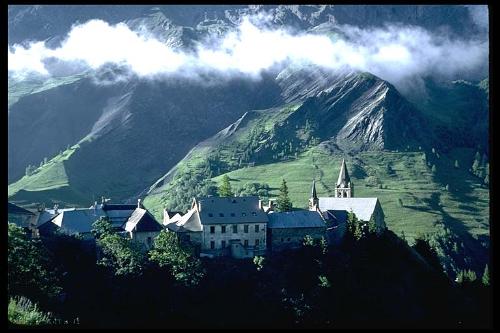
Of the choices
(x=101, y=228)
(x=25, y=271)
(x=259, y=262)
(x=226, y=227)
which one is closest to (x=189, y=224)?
(x=226, y=227)

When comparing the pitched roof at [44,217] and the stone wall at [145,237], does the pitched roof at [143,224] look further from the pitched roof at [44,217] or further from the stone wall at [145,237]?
the pitched roof at [44,217]

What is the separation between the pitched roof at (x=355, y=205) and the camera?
111m

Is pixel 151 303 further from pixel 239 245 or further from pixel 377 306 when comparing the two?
pixel 377 306

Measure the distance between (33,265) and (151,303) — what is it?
17.7 metres

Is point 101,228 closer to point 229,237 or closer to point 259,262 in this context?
point 229,237

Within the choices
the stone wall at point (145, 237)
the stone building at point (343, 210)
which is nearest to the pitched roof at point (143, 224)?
the stone wall at point (145, 237)

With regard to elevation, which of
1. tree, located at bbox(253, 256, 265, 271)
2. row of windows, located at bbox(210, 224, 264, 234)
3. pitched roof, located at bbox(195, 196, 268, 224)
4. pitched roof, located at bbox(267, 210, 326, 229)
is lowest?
tree, located at bbox(253, 256, 265, 271)

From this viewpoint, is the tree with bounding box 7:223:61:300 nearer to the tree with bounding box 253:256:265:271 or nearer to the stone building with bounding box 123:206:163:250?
the stone building with bounding box 123:206:163:250

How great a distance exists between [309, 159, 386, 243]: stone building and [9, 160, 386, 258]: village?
82 cm

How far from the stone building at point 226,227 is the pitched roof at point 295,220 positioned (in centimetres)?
153

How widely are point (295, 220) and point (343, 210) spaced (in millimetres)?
21650

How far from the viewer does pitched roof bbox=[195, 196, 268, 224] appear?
83688 mm

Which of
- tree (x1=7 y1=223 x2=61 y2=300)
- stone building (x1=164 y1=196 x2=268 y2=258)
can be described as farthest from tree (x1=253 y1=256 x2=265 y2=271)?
tree (x1=7 y1=223 x2=61 y2=300)
